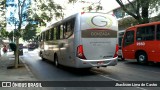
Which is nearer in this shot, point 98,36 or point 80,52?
point 80,52

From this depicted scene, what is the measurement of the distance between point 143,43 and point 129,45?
188cm

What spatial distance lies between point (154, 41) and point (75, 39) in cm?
638

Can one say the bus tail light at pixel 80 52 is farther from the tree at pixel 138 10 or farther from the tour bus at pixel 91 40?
the tree at pixel 138 10

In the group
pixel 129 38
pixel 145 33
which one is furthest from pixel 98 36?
pixel 129 38

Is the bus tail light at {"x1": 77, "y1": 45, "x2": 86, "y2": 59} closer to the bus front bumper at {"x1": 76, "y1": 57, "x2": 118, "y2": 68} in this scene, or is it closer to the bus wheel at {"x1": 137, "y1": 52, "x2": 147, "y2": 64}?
the bus front bumper at {"x1": 76, "y1": 57, "x2": 118, "y2": 68}

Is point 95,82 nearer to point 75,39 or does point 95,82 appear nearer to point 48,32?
point 75,39

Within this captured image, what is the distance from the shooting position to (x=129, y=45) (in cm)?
2023

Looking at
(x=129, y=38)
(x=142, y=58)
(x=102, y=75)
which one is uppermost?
(x=129, y=38)

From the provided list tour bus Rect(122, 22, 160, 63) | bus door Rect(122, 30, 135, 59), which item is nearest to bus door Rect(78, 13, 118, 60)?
tour bus Rect(122, 22, 160, 63)

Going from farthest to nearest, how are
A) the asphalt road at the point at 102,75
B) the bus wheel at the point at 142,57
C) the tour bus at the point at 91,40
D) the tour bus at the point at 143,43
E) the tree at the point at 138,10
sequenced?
the tree at the point at 138,10 → the bus wheel at the point at 142,57 → the tour bus at the point at 143,43 → the tour bus at the point at 91,40 → the asphalt road at the point at 102,75

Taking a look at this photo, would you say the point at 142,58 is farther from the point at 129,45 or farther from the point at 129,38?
the point at 129,38

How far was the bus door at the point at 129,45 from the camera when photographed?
20.0 m

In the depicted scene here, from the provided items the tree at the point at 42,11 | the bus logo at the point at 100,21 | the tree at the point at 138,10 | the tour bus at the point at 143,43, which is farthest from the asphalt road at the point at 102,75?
the tree at the point at 138,10

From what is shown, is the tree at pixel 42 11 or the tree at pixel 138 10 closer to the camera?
the tree at pixel 42 11
